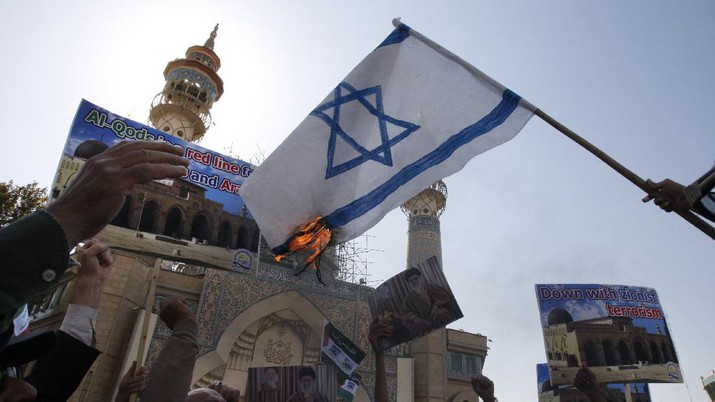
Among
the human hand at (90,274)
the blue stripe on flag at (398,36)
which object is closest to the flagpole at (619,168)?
the blue stripe on flag at (398,36)

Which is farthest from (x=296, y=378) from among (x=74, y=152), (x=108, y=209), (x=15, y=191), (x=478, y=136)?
(x=15, y=191)

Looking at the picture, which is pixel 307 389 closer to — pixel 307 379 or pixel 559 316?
pixel 307 379

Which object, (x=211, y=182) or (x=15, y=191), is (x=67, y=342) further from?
(x=15, y=191)

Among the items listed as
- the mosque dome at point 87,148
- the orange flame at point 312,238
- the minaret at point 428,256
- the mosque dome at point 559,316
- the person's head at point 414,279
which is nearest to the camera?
the orange flame at point 312,238

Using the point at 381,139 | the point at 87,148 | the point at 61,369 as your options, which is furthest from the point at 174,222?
the point at 61,369

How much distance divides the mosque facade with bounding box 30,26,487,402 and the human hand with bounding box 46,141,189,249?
484 inches

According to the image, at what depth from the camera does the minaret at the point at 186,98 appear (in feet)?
69.8

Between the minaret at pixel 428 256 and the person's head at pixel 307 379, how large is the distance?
397 inches

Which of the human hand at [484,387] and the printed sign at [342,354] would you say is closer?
the human hand at [484,387]

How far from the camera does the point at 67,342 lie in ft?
6.32

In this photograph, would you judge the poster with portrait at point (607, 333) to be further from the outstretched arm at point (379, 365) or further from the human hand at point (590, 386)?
the outstretched arm at point (379, 365)

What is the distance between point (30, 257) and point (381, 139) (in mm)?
2737

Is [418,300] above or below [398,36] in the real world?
below

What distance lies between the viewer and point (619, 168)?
2.71 metres
